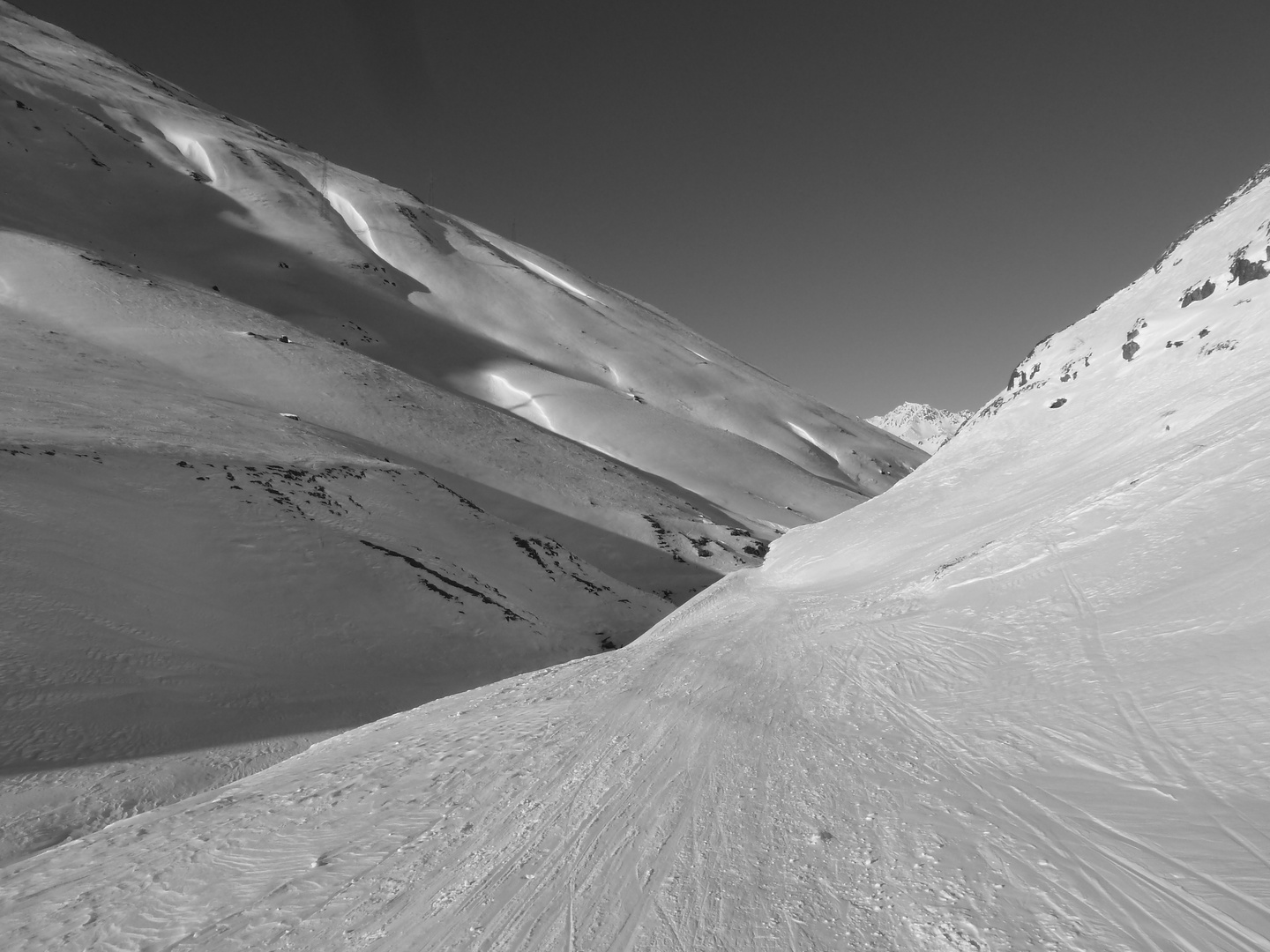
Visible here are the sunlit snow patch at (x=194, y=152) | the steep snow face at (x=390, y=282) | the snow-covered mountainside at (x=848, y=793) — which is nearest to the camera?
the snow-covered mountainside at (x=848, y=793)

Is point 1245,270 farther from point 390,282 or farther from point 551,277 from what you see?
point 551,277

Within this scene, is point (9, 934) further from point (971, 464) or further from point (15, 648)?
point (971, 464)

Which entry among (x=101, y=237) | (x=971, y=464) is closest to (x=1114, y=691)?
(x=971, y=464)

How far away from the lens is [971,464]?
2033 cm

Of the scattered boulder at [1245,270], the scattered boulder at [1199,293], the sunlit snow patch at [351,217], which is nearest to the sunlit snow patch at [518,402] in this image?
the sunlit snow patch at [351,217]

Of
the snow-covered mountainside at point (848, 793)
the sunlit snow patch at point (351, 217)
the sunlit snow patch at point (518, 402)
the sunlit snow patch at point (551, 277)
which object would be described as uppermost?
the sunlit snow patch at point (551, 277)

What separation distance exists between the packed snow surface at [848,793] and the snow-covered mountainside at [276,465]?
6235 mm

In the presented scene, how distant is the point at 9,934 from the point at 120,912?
0.76m

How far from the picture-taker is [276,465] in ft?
72.2

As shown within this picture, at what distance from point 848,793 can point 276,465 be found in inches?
856

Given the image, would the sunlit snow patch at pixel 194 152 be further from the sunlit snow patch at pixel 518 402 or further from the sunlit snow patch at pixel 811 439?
the sunlit snow patch at pixel 811 439

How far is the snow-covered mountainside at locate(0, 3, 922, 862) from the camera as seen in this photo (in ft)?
41.0

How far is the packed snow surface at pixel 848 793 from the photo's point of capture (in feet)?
13.8

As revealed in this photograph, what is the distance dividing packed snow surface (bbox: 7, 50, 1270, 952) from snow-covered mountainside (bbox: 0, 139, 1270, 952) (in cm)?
3
